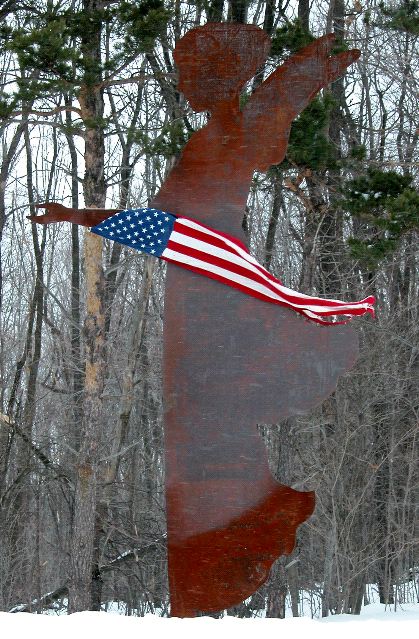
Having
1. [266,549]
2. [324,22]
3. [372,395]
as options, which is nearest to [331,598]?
[372,395]

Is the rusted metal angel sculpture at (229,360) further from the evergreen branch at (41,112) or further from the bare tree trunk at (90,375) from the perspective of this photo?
the bare tree trunk at (90,375)

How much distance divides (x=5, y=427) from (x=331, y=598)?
15.5ft

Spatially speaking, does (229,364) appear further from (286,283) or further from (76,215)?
(286,283)

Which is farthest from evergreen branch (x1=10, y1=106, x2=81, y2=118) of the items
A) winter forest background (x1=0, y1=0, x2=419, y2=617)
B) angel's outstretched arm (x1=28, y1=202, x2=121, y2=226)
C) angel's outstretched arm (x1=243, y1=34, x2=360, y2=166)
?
angel's outstretched arm (x1=243, y1=34, x2=360, y2=166)

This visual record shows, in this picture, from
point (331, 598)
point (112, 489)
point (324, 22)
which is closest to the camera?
point (331, 598)

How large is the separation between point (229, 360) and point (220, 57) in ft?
6.34

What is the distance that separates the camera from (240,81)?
20.3ft

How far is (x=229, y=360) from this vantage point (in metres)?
5.91

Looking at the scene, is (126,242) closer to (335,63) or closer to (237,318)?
(237,318)

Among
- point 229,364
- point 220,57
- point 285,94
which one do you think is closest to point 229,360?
point 229,364

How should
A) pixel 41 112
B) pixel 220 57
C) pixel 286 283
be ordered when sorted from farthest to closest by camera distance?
1. pixel 286 283
2. pixel 41 112
3. pixel 220 57

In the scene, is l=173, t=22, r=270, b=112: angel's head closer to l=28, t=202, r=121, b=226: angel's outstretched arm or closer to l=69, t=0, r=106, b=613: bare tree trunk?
l=28, t=202, r=121, b=226: angel's outstretched arm

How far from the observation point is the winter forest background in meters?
9.42

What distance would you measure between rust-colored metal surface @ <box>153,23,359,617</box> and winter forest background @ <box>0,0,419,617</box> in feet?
8.72
